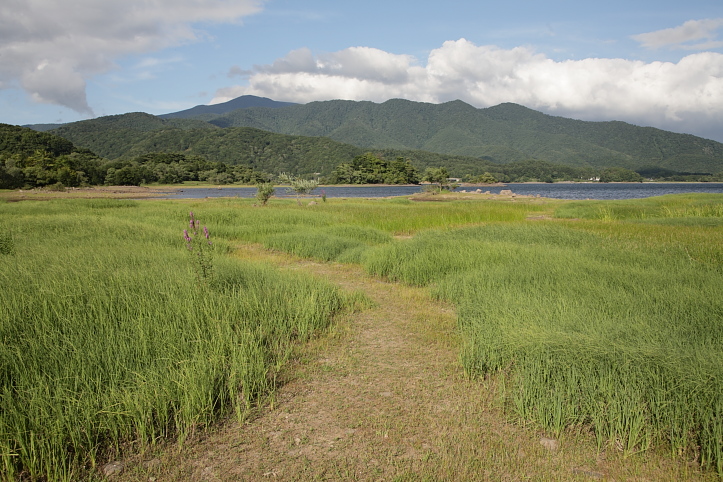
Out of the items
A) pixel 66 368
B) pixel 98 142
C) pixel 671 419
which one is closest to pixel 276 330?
pixel 66 368

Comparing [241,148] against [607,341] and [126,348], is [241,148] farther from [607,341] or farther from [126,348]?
[607,341]

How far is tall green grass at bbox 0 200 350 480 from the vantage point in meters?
3.19

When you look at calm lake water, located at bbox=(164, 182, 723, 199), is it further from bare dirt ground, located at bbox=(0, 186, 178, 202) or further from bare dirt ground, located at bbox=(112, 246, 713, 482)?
bare dirt ground, located at bbox=(112, 246, 713, 482)

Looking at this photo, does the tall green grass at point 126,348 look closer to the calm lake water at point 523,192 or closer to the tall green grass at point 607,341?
the tall green grass at point 607,341

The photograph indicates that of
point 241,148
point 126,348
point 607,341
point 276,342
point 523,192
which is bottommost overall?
point 276,342

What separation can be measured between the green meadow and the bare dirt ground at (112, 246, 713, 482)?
175mm

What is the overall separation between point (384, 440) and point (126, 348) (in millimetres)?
2800

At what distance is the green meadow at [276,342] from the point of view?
328cm

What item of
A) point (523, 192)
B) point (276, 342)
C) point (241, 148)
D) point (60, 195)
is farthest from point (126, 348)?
point (241, 148)

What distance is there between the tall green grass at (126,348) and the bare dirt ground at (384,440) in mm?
277

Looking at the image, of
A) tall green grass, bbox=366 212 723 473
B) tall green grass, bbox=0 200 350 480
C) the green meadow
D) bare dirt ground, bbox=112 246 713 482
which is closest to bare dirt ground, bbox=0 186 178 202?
the green meadow

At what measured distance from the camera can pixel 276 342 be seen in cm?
516

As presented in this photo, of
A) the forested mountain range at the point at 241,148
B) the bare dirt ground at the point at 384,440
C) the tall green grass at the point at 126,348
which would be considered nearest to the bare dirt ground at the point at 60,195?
the tall green grass at the point at 126,348

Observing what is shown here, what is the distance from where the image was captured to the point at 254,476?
9.95ft
